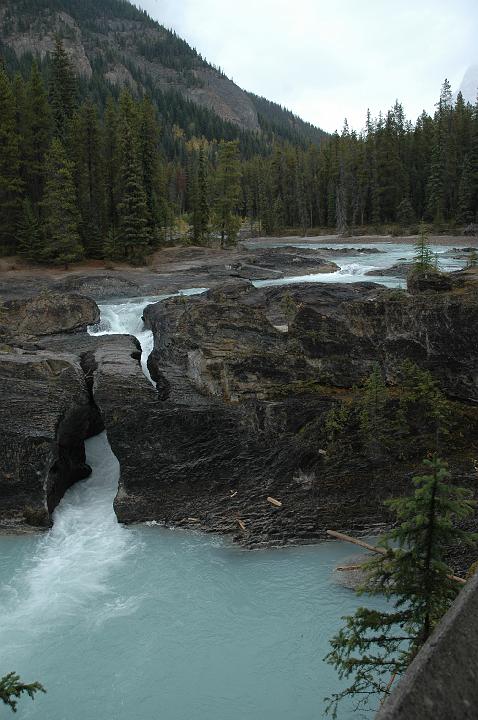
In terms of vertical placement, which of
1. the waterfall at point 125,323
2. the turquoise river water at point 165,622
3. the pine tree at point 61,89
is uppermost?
the pine tree at point 61,89

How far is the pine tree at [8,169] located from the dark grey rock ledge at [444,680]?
39552 mm

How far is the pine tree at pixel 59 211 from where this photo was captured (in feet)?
118

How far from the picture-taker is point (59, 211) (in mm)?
36562

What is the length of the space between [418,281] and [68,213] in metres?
29.7

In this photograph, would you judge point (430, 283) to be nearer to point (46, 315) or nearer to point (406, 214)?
point (46, 315)

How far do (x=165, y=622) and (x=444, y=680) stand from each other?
6448 mm

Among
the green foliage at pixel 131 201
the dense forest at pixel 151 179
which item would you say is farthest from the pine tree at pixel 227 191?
the green foliage at pixel 131 201

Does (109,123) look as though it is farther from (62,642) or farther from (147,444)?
(62,642)

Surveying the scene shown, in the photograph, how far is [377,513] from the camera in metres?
10.6

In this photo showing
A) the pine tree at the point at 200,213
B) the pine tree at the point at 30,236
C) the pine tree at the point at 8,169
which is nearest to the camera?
the pine tree at the point at 30,236

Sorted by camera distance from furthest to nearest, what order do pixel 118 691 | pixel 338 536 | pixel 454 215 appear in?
pixel 454 215 → pixel 338 536 → pixel 118 691

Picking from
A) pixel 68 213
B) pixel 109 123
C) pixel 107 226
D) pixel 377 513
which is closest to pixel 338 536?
pixel 377 513

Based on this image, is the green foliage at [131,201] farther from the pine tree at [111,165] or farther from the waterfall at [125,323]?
the waterfall at [125,323]

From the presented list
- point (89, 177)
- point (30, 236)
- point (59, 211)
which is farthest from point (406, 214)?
point (30, 236)
